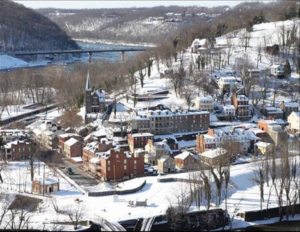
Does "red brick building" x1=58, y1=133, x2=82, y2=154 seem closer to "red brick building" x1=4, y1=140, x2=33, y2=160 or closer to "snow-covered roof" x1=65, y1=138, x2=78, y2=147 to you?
"snow-covered roof" x1=65, y1=138, x2=78, y2=147

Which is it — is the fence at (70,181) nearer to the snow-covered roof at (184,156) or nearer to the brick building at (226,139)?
the snow-covered roof at (184,156)

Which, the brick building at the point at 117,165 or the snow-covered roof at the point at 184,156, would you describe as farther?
the snow-covered roof at the point at 184,156

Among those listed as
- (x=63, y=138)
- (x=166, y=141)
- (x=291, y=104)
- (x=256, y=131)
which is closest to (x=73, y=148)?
(x=63, y=138)

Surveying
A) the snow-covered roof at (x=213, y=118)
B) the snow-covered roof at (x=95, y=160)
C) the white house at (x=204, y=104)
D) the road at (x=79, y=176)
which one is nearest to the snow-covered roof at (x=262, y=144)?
the snow-covered roof at (x=213, y=118)

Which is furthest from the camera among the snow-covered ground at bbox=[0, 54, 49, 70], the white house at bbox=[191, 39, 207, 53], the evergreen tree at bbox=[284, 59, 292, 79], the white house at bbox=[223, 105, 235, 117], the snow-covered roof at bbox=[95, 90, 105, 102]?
the snow-covered ground at bbox=[0, 54, 49, 70]

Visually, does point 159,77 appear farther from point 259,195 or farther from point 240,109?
point 259,195

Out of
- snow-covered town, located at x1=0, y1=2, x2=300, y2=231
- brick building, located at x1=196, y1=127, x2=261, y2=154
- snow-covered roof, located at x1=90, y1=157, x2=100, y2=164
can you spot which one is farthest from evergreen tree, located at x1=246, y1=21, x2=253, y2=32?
snow-covered roof, located at x1=90, y1=157, x2=100, y2=164
